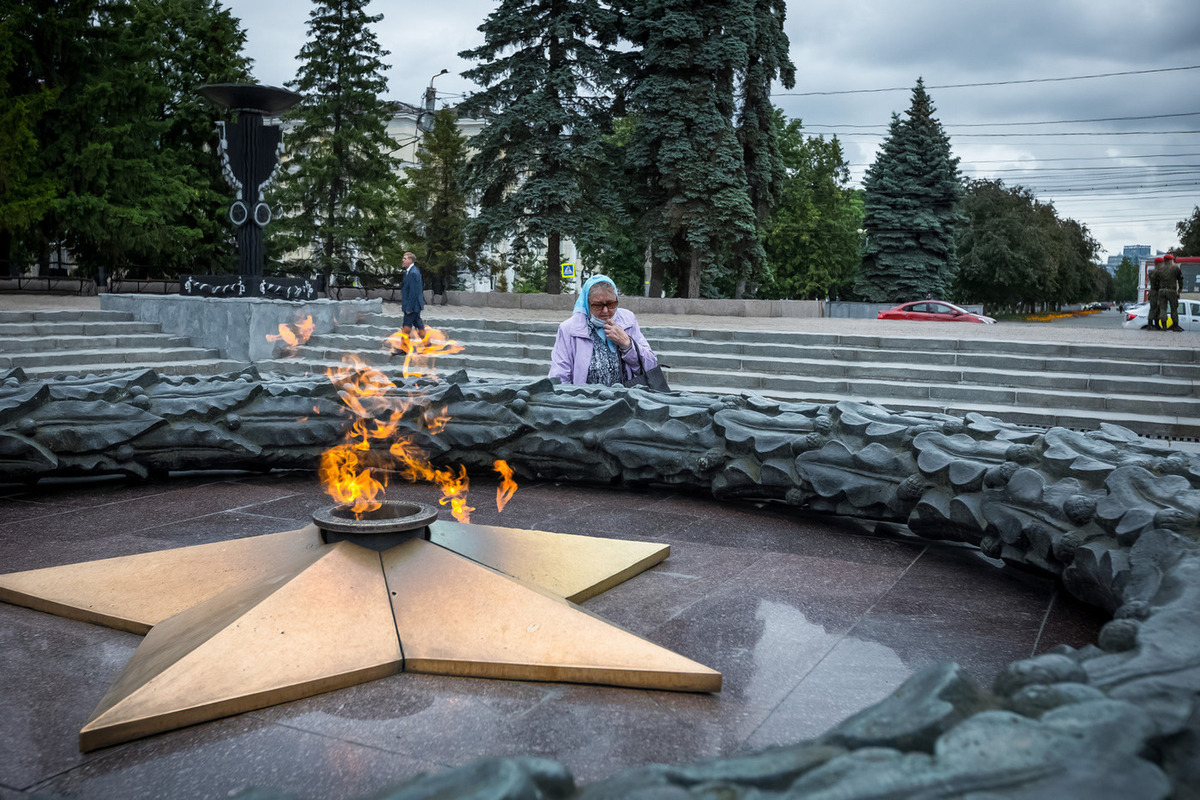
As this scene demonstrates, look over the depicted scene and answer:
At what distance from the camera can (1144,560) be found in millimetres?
2182

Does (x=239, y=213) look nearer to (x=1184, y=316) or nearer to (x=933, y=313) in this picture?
(x=933, y=313)

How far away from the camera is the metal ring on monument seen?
13.2 metres

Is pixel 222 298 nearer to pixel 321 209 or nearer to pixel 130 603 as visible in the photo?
pixel 130 603

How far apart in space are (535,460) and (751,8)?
2200 cm

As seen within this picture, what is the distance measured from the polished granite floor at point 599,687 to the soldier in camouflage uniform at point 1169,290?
17075 millimetres

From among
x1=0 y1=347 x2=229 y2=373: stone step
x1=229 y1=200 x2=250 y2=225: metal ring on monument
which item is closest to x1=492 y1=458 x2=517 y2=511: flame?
x1=0 y1=347 x2=229 y2=373: stone step

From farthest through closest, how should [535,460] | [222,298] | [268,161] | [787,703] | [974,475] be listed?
[268,161]
[222,298]
[535,460]
[974,475]
[787,703]

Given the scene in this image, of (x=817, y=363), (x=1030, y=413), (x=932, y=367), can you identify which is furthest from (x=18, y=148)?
(x=1030, y=413)

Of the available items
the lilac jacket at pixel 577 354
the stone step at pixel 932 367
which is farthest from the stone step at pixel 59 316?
the lilac jacket at pixel 577 354

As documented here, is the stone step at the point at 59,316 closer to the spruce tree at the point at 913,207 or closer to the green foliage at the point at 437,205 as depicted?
the green foliage at the point at 437,205

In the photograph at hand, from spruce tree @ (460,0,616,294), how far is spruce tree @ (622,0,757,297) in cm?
121

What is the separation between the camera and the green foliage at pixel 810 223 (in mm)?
36438

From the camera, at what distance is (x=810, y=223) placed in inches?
1430

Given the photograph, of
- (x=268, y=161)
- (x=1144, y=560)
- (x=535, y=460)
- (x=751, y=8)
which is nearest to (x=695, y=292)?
(x=751, y=8)
